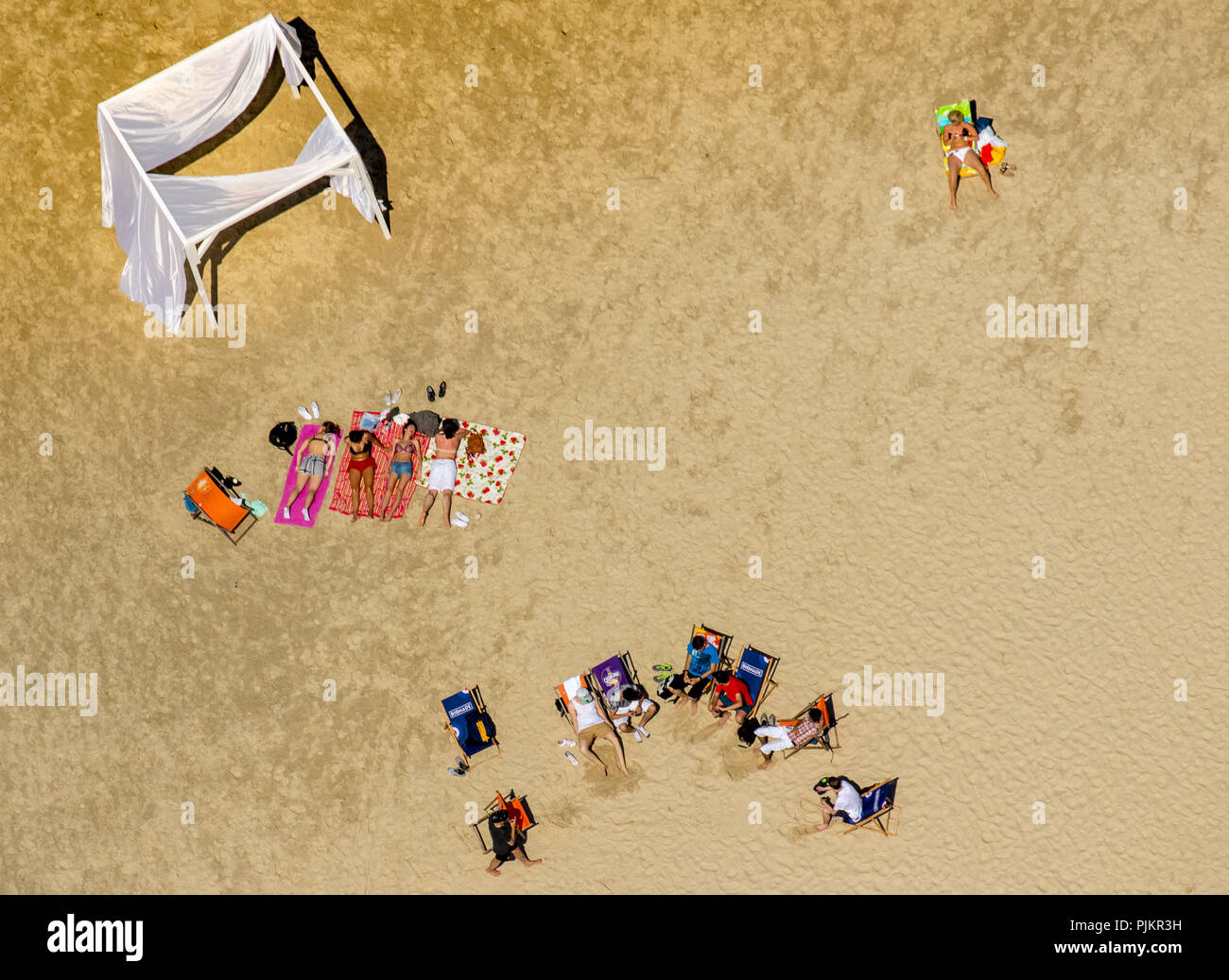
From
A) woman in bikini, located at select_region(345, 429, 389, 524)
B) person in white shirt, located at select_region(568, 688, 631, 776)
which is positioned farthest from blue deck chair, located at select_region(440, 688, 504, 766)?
woman in bikini, located at select_region(345, 429, 389, 524)

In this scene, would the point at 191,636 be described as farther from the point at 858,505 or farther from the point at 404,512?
the point at 858,505

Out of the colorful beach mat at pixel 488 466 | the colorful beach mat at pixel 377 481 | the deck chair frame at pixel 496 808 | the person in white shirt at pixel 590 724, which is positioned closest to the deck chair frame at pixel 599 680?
the person in white shirt at pixel 590 724

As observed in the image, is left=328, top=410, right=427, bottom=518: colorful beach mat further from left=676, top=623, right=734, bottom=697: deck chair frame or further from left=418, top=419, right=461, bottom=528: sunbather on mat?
left=676, top=623, right=734, bottom=697: deck chair frame

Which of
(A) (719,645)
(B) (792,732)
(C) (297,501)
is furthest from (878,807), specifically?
(C) (297,501)

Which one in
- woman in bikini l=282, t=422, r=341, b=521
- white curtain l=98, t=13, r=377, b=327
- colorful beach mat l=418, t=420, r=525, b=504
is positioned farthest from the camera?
colorful beach mat l=418, t=420, r=525, b=504

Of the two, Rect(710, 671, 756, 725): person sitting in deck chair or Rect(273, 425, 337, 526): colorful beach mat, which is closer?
Rect(710, 671, 756, 725): person sitting in deck chair

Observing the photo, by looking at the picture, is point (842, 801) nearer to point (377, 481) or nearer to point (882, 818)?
point (882, 818)
